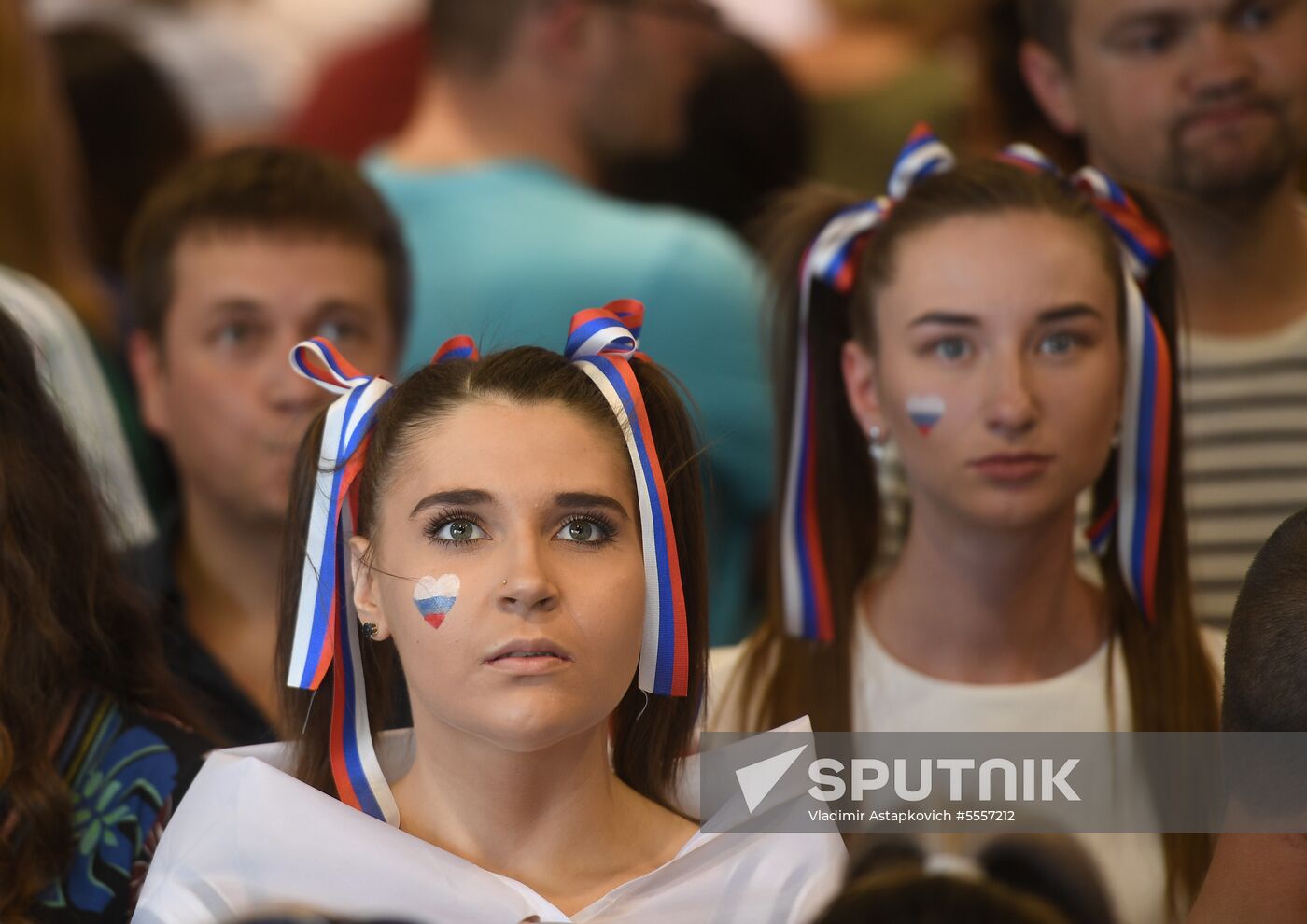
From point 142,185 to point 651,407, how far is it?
7.06 feet

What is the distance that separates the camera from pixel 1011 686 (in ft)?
7.58

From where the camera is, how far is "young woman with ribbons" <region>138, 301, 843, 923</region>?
170 centimetres

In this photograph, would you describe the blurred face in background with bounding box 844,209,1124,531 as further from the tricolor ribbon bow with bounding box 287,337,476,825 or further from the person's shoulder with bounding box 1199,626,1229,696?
the tricolor ribbon bow with bounding box 287,337,476,825

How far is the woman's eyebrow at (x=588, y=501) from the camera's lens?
5.74 ft

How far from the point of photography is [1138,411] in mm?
2311

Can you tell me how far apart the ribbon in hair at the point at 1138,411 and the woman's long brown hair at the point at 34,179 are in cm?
172

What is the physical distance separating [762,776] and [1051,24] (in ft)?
5.02

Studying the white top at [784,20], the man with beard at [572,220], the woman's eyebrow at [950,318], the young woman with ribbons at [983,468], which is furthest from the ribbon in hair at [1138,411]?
the white top at [784,20]

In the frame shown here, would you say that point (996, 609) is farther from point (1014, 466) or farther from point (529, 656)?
point (529, 656)

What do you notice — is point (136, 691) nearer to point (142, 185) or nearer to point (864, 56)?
point (142, 185)

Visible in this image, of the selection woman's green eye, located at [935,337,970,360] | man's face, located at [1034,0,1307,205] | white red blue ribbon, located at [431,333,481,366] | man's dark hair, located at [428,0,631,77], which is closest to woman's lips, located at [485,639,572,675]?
white red blue ribbon, located at [431,333,481,366]

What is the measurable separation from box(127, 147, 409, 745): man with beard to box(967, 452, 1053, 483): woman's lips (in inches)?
41.4

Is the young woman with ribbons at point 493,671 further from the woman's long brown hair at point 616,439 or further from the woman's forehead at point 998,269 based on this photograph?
the woman's forehead at point 998,269

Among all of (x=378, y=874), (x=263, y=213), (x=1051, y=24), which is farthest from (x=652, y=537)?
(x=1051, y=24)
